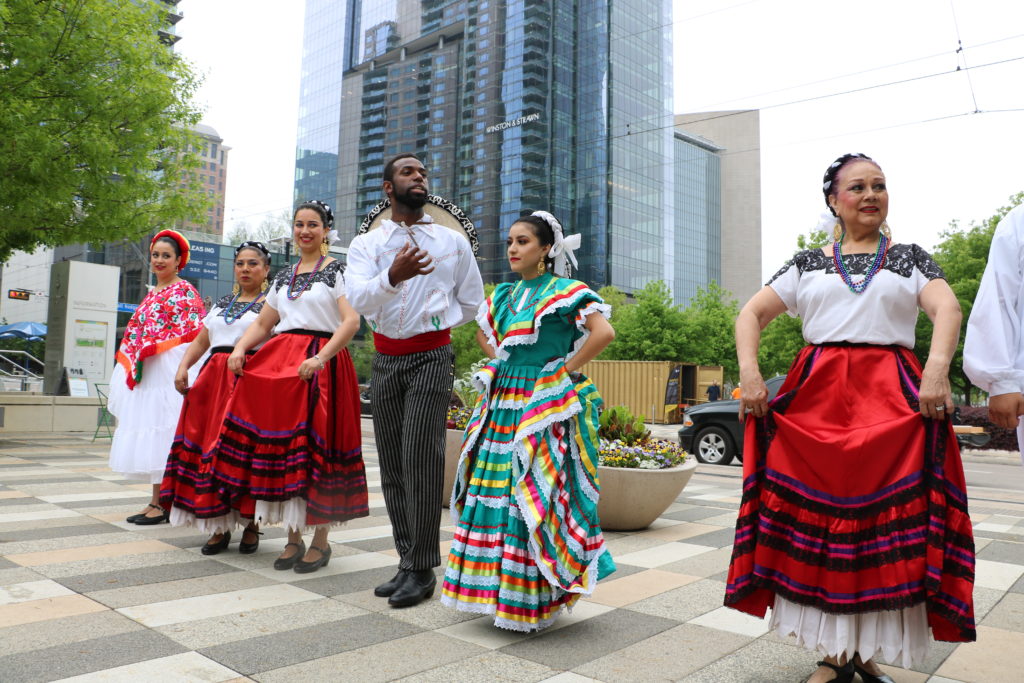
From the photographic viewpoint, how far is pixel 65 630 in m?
3.03

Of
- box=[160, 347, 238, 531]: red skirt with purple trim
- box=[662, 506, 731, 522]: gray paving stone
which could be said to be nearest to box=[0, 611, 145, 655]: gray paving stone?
box=[160, 347, 238, 531]: red skirt with purple trim

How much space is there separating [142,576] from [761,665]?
3.05 m

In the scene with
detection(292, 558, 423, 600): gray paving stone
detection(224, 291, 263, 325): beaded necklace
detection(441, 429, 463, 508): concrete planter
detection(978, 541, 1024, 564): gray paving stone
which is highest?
detection(224, 291, 263, 325): beaded necklace

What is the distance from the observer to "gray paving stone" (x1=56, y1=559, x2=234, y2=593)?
3733mm

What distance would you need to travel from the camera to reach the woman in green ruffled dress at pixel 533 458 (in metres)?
3.23

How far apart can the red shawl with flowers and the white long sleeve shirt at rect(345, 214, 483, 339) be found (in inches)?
102

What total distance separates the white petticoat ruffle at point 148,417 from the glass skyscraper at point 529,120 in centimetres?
6812

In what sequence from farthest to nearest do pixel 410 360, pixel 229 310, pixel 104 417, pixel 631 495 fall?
pixel 104 417, pixel 631 495, pixel 229 310, pixel 410 360

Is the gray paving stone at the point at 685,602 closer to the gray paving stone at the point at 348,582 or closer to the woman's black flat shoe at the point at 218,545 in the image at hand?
the gray paving stone at the point at 348,582

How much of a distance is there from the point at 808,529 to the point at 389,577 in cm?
238

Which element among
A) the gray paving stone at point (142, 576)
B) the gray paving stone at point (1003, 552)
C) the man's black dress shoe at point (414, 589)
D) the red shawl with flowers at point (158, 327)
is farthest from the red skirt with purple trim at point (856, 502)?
the red shawl with flowers at point (158, 327)

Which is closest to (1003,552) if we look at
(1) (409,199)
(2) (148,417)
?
(1) (409,199)

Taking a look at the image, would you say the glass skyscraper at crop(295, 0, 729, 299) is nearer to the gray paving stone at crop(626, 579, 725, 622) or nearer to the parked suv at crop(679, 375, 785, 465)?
the parked suv at crop(679, 375, 785, 465)

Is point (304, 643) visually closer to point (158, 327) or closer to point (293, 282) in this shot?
point (293, 282)
